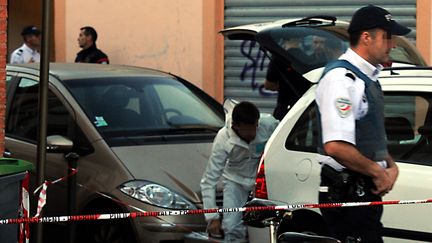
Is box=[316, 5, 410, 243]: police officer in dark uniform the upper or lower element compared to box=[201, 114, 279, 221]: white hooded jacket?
upper

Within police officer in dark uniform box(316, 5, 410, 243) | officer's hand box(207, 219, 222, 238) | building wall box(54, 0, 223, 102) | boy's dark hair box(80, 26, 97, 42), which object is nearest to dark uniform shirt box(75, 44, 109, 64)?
boy's dark hair box(80, 26, 97, 42)

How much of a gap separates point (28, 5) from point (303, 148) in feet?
33.0

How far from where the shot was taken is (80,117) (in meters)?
7.75

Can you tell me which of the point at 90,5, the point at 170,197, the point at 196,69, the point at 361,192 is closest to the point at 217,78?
the point at 196,69

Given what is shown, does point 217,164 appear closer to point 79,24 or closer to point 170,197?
point 170,197

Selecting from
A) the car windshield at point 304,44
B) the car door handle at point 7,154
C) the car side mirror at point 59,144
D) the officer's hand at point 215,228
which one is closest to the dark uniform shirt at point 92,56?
the car door handle at point 7,154

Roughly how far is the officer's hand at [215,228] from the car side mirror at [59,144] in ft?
4.55

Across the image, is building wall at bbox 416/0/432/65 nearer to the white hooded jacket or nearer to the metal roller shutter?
the metal roller shutter

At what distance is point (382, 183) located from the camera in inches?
183

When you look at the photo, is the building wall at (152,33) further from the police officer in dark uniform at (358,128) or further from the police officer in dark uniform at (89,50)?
the police officer in dark uniform at (358,128)

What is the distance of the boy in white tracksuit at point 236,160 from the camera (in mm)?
6887

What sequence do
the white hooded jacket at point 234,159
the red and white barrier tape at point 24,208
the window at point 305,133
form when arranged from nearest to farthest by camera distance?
the red and white barrier tape at point 24,208 → the window at point 305,133 → the white hooded jacket at point 234,159

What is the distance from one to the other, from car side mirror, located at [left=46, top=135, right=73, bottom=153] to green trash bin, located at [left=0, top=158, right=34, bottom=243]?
7.04 feet

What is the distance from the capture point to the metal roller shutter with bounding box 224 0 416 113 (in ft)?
39.2
